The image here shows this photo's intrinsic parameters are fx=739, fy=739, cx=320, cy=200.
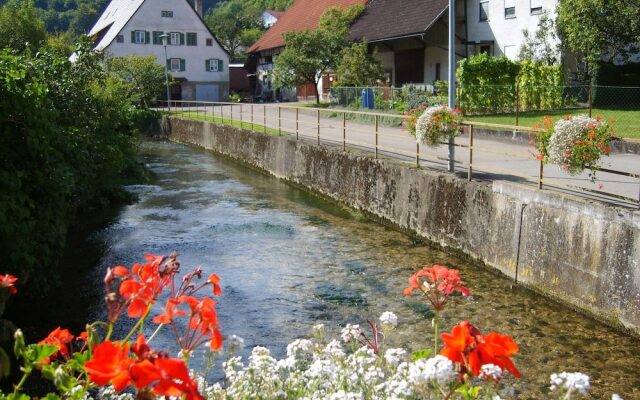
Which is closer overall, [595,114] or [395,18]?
[595,114]

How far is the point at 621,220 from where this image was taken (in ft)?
29.2

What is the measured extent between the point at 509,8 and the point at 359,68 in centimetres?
782

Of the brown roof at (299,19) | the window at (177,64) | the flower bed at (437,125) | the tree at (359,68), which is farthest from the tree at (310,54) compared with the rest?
the flower bed at (437,125)

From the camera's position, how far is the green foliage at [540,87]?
26837 mm

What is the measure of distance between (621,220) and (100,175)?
37.1 feet

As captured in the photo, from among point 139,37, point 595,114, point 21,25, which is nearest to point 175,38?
point 139,37

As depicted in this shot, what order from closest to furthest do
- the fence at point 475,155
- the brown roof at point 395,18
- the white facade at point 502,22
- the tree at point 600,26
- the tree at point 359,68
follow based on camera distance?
1. the fence at point 475,155
2. the tree at point 600,26
3. the white facade at point 502,22
4. the brown roof at point 395,18
5. the tree at point 359,68

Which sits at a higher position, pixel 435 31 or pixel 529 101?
pixel 435 31

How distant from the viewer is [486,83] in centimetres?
2853

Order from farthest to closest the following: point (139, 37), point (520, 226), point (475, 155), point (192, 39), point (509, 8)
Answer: point (192, 39)
point (139, 37)
point (509, 8)
point (475, 155)
point (520, 226)

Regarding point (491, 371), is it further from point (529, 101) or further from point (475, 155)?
point (529, 101)

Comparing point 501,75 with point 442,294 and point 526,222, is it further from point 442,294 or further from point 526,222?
point 442,294

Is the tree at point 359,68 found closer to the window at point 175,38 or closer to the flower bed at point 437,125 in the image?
the flower bed at point 437,125

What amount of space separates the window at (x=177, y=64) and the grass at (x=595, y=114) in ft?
Answer: 138
